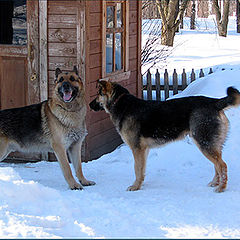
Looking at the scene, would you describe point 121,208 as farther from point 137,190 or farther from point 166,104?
point 166,104

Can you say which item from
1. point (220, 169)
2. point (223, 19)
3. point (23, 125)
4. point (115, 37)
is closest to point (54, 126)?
point (23, 125)

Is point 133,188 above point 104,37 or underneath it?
underneath

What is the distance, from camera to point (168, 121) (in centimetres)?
631

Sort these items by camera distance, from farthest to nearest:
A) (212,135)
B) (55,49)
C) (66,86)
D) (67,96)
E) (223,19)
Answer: (223,19) → (55,49) → (67,96) → (66,86) → (212,135)

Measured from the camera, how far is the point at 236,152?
752 centimetres

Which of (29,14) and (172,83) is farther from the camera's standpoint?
(172,83)

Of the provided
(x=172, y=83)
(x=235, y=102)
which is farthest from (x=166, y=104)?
(x=172, y=83)

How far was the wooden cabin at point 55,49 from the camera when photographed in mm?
7586

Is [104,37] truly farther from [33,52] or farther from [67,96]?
[67,96]

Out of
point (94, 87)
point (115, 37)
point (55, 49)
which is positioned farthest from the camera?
point (115, 37)

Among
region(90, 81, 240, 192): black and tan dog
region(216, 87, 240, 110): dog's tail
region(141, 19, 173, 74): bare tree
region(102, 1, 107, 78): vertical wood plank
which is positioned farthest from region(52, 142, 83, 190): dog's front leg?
region(141, 19, 173, 74): bare tree

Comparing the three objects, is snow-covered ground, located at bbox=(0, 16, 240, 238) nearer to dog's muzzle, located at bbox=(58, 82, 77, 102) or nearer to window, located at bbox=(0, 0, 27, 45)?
dog's muzzle, located at bbox=(58, 82, 77, 102)

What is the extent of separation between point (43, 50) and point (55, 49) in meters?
0.20

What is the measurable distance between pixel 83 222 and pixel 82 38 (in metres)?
3.60
